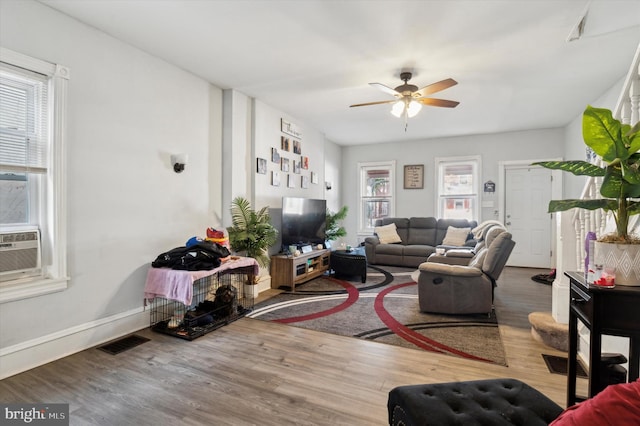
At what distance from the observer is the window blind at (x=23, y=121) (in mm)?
2232

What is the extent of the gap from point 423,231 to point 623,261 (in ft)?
17.7

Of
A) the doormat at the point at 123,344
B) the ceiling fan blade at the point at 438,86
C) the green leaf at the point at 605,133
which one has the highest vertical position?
the ceiling fan blade at the point at 438,86

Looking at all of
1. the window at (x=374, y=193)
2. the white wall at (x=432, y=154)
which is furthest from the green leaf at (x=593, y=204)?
the window at (x=374, y=193)

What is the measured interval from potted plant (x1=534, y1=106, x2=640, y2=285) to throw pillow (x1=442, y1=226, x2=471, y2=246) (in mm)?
4780

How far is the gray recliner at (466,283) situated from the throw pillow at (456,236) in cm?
273

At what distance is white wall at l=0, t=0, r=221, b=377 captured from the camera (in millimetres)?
2344

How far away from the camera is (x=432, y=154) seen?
699 cm

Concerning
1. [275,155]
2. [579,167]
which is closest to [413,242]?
[275,155]

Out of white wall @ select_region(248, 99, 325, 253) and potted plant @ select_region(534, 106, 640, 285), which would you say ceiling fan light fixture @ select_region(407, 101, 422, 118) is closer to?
white wall @ select_region(248, 99, 325, 253)

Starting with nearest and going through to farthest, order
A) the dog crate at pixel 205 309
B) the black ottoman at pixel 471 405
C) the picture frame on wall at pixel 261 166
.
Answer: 1. the black ottoman at pixel 471 405
2. the dog crate at pixel 205 309
3. the picture frame on wall at pixel 261 166

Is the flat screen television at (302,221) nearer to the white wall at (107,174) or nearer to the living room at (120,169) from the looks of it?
the living room at (120,169)

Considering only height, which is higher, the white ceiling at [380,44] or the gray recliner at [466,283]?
the white ceiling at [380,44]

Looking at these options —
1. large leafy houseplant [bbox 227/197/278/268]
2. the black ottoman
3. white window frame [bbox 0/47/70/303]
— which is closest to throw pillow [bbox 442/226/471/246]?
large leafy houseplant [bbox 227/197/278/268]

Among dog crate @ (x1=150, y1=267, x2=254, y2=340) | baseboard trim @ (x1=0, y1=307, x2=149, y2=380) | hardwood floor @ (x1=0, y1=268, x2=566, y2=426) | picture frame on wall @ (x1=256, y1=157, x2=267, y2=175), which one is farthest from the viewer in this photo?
picture frame on wall @ (x1=256, y1=157, x2=267, y2=175)
